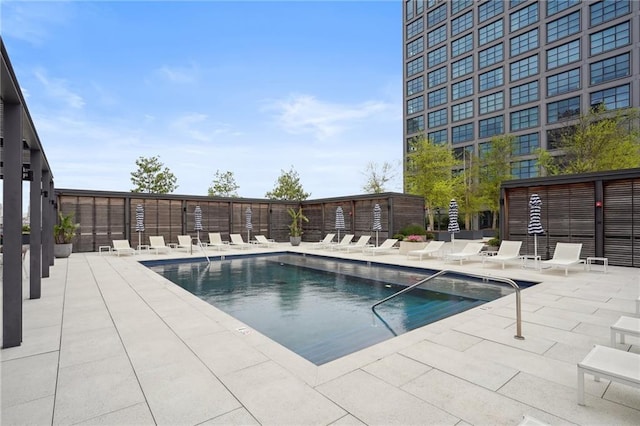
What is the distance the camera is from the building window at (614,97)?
25312mm

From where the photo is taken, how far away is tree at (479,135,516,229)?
2675cm

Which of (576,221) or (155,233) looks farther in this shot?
(155,233)

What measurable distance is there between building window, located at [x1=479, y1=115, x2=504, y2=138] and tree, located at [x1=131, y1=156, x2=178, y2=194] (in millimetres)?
32442

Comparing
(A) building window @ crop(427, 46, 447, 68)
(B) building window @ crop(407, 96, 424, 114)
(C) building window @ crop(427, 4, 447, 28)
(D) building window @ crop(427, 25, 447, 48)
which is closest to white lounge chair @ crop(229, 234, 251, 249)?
(B) building window @ crop(407, 96, 424, 114)

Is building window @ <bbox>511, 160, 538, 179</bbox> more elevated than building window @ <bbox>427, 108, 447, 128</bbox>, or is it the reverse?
building window @ <bbox>427, 108, 447, 128</bbox>

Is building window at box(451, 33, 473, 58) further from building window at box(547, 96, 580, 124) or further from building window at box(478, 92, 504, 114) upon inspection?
building window at box(547, 96, 580, 124)

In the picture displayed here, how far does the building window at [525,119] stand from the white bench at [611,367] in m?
34.4

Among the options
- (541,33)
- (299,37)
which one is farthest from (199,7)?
(541,33)

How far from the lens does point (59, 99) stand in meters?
15.0

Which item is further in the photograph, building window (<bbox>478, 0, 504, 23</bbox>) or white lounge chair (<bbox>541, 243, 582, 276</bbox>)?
building window (<bbox>478, 0, 504, 23</bbox>)

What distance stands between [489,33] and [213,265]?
36.9 m

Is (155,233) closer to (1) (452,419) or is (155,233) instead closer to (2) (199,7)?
(2) (199,7)

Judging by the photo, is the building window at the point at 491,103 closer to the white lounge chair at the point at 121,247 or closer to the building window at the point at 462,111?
the building window at the point at 462,111

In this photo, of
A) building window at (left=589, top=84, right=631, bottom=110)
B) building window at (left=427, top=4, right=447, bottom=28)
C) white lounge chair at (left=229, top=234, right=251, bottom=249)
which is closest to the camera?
white lounge chair at (left=229, top=234, right=251, bottom=249)
